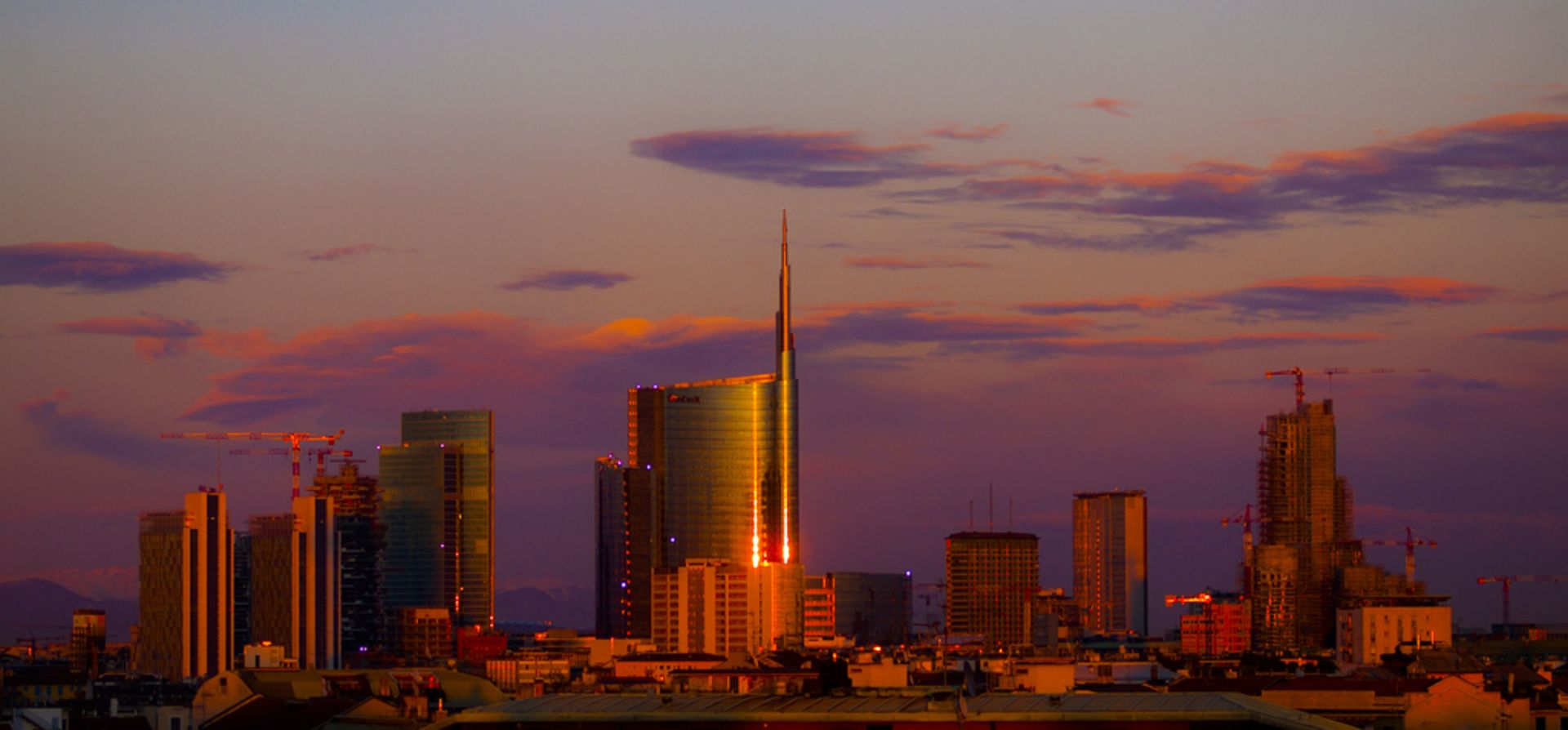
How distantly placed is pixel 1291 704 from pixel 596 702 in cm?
4955

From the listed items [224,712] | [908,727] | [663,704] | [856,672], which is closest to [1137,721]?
[908,727]

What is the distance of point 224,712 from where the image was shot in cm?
10825

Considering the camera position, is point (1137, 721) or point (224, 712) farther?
point (224, 712)

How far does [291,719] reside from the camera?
101m

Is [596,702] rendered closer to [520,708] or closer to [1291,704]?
[520,708]

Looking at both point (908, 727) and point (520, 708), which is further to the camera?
point (520, 708)

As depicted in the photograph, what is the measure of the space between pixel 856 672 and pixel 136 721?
33846 mm

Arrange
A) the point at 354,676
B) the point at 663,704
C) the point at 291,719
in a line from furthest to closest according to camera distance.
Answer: the point at 354,676 → the point at 291,719 → the point at 663,704

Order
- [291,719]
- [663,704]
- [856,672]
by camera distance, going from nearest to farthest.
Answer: [663,704] < [291,719] < [856,672]

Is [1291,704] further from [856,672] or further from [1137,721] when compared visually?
[1137,721]

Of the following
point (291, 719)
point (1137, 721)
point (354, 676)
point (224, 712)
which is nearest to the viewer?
point (1137, 721)

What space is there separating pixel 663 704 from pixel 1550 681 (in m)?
84.9

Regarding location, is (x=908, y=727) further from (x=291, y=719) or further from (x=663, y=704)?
(x=291, y=719)

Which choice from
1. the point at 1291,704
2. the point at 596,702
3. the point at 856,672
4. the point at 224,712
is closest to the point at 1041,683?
the point at 856,672
